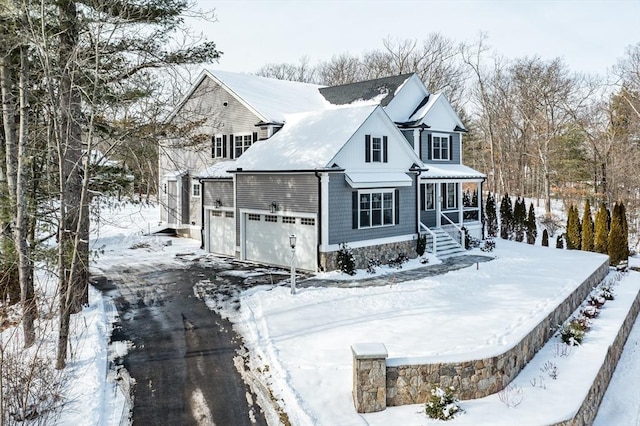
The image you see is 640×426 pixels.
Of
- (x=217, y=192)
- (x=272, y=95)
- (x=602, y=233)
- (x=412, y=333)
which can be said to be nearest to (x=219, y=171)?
(x=217, y=192)

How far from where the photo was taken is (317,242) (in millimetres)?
17141

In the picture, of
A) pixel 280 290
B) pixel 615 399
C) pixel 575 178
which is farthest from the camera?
pixel 575 178

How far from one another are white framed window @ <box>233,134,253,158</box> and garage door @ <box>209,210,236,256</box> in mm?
3662

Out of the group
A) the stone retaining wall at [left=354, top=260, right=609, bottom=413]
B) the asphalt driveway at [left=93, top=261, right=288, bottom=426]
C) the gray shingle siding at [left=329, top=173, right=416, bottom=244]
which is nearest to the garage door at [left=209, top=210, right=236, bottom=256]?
the asphalt driveway at [left=93, top=261, right=288, bottom=426]

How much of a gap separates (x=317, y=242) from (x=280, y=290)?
3.21 m

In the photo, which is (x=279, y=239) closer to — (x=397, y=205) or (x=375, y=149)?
(x=397, y=205)

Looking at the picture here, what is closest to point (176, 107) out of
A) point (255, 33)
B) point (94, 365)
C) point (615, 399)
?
point (255, 33)

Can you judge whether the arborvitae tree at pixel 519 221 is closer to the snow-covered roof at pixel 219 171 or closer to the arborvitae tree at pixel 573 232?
the arborvitae tree at pixel 573 232

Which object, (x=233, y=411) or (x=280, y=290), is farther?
(x=280, y=290)

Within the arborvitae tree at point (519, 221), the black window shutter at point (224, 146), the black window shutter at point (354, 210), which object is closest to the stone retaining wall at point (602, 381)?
the black window shutter at point (354, 210)

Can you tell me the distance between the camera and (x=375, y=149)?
18.8m

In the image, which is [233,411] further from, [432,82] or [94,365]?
[432,82]

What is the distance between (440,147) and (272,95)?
9321 millimetres

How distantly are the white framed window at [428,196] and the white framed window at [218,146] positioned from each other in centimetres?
1043
